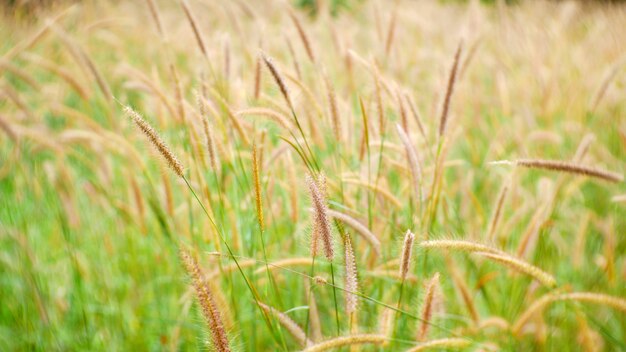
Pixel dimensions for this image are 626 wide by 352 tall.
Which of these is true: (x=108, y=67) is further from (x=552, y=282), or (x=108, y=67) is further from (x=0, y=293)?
(x=552, y=282)

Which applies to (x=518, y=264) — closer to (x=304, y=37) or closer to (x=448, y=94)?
(x=448, y=94)

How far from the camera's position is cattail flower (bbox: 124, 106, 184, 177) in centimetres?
101

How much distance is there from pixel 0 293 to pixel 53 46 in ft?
14.9

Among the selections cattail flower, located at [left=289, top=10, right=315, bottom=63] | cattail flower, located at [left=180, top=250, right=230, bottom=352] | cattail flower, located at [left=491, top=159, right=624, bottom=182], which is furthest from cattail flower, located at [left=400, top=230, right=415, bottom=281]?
cattail flower, located at [left=289, top=10, right=315, bottom=63]

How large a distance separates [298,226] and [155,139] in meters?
0.99

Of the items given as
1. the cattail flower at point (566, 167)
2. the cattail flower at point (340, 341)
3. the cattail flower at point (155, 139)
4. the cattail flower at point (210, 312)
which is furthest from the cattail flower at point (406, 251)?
the cattail flower at point (155, 139)

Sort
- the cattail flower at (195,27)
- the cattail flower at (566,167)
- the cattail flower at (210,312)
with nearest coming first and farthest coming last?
1. the cattail flower at (210,312)
2. the cattail flower at (566,167)
3. the cattail flower at (195,27)

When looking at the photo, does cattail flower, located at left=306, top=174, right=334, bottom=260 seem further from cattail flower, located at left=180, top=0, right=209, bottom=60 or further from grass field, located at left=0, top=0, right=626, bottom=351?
cattail flower, located at left=180, top=0, right=209, bottom=60

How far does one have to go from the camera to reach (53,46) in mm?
5828

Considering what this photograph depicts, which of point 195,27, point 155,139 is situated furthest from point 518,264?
point 195,27

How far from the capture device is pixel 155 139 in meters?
1.05

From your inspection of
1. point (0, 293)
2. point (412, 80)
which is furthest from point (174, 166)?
point (412, 80)

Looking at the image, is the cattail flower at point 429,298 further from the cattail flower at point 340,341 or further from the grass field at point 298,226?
the cattail flower at point 340,341

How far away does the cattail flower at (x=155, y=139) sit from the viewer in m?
1.01
